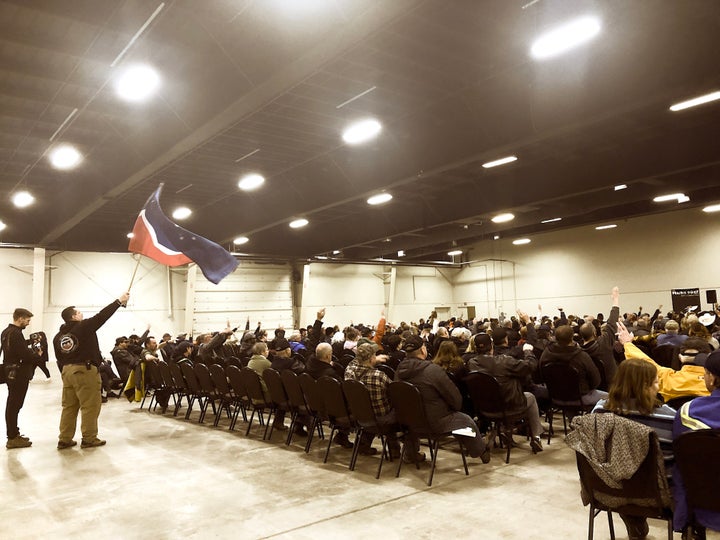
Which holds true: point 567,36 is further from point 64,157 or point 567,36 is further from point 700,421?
point 64,157

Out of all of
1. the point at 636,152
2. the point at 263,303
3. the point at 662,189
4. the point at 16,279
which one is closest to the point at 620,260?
the point at 662,189

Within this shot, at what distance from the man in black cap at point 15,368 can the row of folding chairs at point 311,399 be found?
2.13 m

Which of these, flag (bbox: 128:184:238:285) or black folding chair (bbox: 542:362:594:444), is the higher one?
flag (bbox: 128:184:238:285)

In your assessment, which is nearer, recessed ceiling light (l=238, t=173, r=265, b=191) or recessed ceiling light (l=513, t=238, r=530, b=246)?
recessed ceiling light (l=238, t=173, r=265, b=191)

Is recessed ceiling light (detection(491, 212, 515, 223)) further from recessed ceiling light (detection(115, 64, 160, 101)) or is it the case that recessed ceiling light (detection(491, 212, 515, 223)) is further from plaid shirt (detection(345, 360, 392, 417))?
plaid shirt (detection(345, 360, 392, 417))

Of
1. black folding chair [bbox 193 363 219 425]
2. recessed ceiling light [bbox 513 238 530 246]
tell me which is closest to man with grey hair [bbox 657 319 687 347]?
black folding chair [bbox 193 363 219 425]

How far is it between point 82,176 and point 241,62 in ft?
23.2

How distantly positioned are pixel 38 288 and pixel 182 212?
650 cm

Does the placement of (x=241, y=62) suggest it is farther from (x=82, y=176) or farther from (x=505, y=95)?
(x=82, y=176)

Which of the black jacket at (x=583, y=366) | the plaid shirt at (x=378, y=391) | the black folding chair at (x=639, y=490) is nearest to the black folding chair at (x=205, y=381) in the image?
the plaid shirt at (x=378, y=391)

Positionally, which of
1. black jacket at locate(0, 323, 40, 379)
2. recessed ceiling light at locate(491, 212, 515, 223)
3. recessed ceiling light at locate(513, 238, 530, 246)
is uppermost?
recessed ceiling light at locate(513, 238, 530, 246)

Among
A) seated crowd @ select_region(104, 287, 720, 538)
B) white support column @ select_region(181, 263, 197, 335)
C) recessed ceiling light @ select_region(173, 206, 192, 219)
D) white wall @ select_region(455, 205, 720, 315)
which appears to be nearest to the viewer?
seated crowd @ select_region(104, 287, 720, 538)

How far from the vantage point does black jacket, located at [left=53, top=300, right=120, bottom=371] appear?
6.18m

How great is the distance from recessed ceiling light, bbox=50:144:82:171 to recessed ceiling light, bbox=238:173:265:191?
11.0ft
